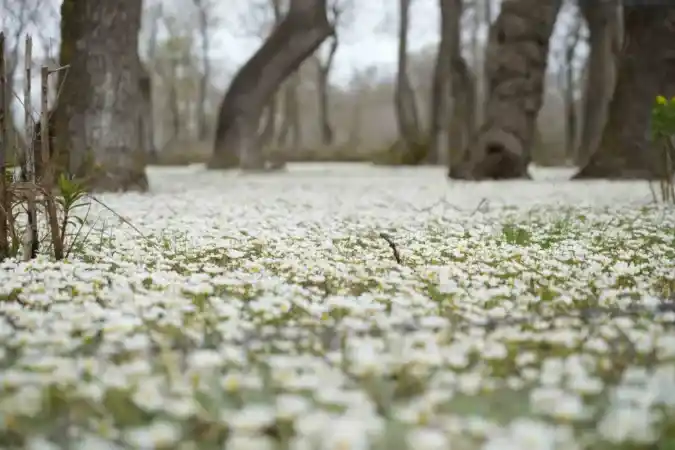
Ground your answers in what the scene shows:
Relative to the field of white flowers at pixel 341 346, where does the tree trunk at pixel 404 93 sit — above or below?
above

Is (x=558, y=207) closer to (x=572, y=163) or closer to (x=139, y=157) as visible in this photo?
(x=139, y=157)

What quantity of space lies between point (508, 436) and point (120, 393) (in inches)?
34.1

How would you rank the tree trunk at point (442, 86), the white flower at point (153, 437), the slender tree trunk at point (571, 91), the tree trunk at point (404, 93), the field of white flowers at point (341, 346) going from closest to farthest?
the white flower at point (153, 437) < the field of white flowers at point (341, 346) < the tree trunk at point (442, 86) < the tree trunk at point (404, 93) < the slender tree trunk at point (571, 91)

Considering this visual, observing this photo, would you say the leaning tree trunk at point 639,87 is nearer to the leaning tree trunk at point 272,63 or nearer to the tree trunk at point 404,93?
the leaning tree trunk at point 272,63

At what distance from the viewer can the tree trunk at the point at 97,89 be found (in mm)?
9422

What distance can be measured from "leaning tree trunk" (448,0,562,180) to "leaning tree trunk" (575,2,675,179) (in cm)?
125

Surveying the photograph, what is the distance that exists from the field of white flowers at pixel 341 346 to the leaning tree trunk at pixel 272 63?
441 inches

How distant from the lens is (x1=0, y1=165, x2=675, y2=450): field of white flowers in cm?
152

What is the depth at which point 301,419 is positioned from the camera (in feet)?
4.82

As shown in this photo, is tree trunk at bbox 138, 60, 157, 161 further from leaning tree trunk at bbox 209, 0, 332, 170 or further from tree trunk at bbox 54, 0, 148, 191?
tree trunk at bbox 54, 0, 148, 191

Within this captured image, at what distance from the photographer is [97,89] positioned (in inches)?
373

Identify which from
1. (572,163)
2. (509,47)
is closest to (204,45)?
(572,163)

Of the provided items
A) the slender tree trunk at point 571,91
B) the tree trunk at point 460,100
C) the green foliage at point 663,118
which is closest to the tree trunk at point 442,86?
the tree trunk at point 460,100

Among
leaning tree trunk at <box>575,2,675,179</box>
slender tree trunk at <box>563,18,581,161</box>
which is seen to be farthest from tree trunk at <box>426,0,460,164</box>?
leaning tree trunk at <box>575,2,675,179</box>
